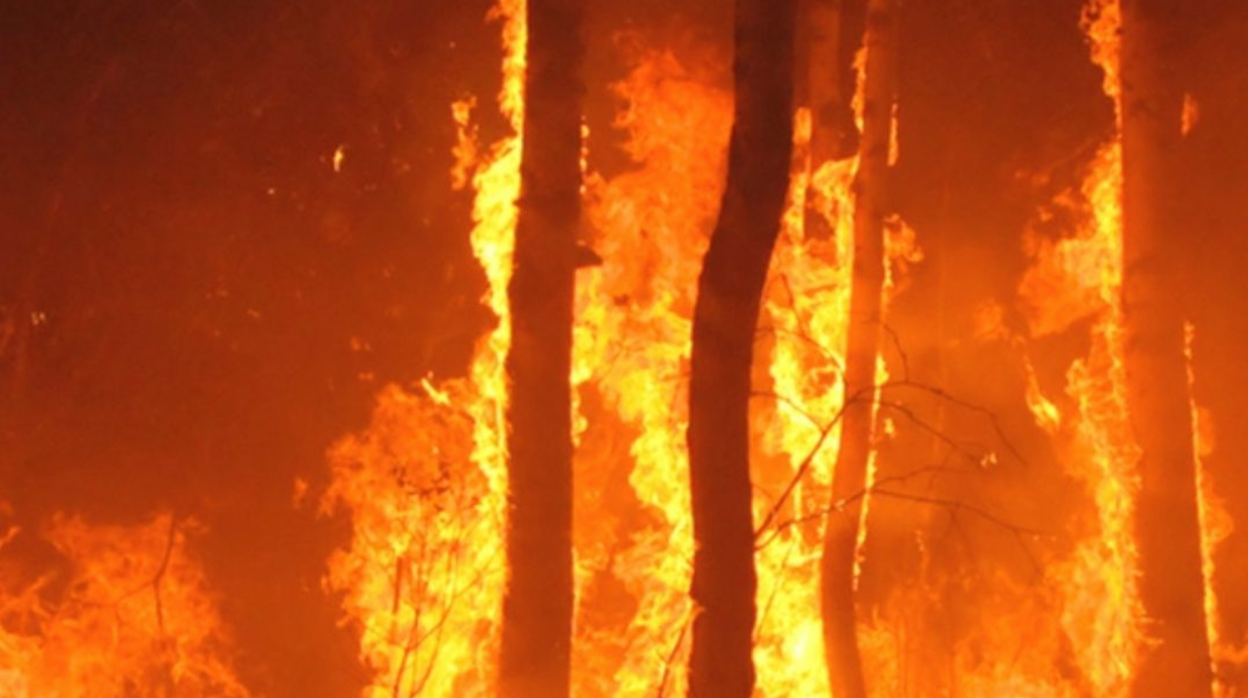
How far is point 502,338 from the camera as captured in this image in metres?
6.91

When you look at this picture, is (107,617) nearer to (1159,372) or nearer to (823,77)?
(823,77)

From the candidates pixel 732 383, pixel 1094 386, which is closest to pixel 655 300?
→ pixel 1094 386

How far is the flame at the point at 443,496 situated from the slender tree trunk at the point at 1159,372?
3.37 meters

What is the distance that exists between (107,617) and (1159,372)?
6.52 metres

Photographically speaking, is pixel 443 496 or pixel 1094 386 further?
pixel 1094 386

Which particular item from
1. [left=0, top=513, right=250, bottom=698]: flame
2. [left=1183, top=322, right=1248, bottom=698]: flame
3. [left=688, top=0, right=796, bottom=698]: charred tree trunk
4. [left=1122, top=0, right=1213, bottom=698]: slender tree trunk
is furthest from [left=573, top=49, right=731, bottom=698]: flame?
[left=1183, top=322, right=1248, bottom=698]: flame

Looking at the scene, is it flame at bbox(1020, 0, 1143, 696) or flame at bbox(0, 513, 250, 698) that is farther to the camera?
flame at bbox(0, 513, 250, 698)

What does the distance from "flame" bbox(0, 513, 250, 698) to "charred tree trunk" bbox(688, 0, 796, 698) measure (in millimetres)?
4758

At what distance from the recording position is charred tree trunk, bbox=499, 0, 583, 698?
5.33 meters

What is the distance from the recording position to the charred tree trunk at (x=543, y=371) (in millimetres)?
5332

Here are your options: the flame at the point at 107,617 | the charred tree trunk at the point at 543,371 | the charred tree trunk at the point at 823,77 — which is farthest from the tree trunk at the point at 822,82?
the flame at the point at 107,617

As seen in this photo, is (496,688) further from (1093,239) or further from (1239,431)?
(1239,431)

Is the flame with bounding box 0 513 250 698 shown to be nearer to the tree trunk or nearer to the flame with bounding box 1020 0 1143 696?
the tree trunk

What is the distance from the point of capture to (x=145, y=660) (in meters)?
7.75
